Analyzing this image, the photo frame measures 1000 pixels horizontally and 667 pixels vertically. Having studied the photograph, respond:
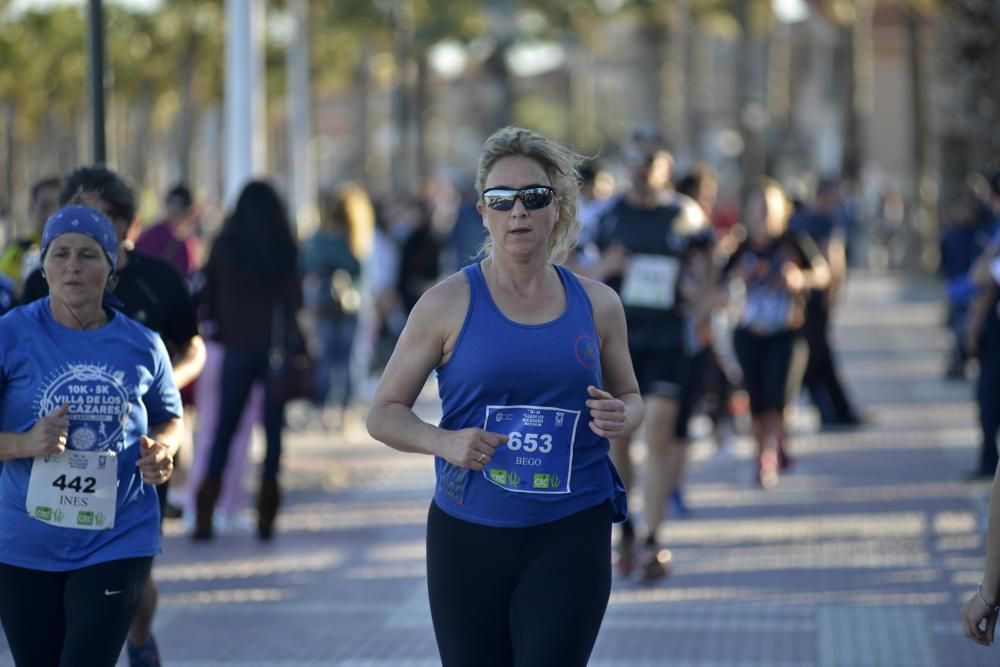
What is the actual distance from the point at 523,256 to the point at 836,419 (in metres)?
12.2

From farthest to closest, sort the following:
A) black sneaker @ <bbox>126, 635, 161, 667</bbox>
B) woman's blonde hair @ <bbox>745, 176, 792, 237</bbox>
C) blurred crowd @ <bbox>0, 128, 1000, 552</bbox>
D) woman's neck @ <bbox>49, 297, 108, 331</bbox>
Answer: woman's blonde hair @ <bbox>745, 176, 792, 237</bbox>
blurred crowd @ <bbox>0, 128, 1000, 552</bbox>
black sneaker @ <bbox>126, 635, 161, 667</bbox>
woman's neck @ <bbox>49, 297, 108, 331</bbox>

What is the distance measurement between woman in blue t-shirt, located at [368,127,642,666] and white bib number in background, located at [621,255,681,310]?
4.78 m

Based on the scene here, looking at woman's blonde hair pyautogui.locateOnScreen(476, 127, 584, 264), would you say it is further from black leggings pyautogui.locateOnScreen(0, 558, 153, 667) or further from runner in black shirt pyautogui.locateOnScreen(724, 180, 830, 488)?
runner in black shirt pyautogui.locateOnScreen(724, 180, 830, 488)

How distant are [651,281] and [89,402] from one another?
491 cm

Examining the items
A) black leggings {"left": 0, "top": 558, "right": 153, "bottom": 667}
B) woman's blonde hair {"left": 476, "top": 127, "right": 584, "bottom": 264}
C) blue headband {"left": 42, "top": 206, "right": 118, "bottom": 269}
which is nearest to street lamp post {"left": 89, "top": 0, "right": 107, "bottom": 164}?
blue headband {"left": 42, "top": 206, "right": 118, "bottom": 269}

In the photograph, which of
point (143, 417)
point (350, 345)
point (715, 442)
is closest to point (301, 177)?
point (350, 345)

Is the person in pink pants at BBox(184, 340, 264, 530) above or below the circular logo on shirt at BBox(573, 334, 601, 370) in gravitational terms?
below

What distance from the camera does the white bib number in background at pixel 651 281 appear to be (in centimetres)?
980

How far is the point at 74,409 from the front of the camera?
5273 millimetres

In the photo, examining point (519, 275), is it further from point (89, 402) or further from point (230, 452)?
point (230, 452)

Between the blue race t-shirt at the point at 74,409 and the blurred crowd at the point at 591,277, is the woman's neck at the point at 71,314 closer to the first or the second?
the blue race t-shirt at the point at 74,409

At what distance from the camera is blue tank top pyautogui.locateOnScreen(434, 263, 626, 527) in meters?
4.87

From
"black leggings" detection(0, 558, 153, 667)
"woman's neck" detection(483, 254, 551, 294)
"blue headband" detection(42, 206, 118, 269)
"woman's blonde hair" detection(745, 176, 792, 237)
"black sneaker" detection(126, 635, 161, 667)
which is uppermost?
"blue headband" detection(42, 206, 118, 269)

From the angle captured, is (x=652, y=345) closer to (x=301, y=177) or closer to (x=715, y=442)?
(x=715, y=442)
